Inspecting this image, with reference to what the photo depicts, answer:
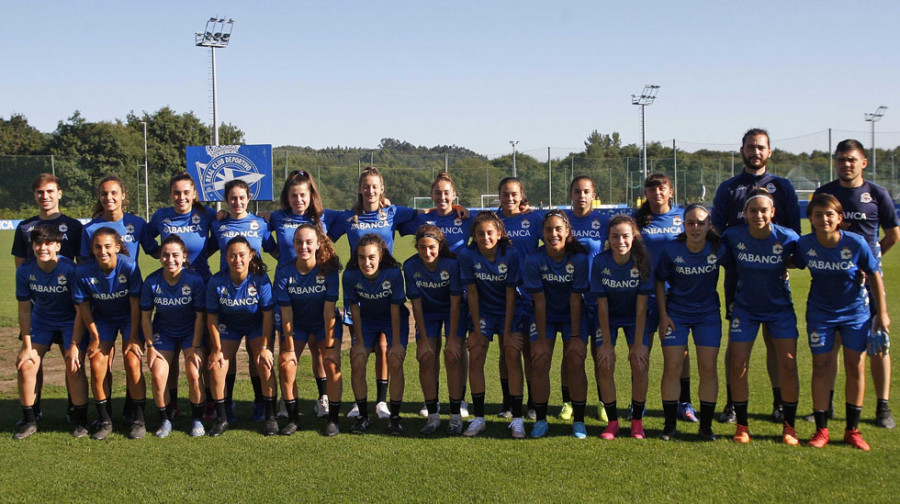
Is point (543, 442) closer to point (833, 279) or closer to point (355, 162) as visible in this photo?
point (833, 279)

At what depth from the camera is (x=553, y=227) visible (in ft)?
16.6

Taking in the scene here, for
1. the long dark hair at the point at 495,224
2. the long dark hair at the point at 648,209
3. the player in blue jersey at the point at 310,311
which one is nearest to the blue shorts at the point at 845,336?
the long dark hair at the point at 648,209

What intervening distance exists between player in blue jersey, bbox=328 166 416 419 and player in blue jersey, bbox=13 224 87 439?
6.41 feet

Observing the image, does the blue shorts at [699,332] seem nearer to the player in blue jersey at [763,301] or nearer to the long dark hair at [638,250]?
the player in blue jersey at [763,301]

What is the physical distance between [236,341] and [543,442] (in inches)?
92.8

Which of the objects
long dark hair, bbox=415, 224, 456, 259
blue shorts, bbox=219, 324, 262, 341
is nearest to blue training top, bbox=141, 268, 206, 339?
blue shorts, bbox=219, 324, 262, 341

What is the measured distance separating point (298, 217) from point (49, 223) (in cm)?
188

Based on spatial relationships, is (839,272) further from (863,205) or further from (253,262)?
(253,262)

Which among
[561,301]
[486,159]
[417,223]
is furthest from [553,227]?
[486,159]

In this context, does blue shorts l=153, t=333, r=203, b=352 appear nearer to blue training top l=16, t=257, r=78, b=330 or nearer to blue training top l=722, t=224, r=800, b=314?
blue training top l=16, t=257, r=78, b=330

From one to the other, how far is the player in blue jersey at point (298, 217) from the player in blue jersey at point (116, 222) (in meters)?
0.99

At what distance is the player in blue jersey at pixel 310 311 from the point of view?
17.0 feet

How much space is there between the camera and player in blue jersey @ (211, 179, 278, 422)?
18.7ft

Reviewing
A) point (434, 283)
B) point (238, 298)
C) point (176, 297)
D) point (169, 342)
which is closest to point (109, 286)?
point (176, 297)
